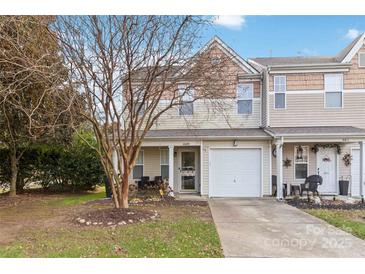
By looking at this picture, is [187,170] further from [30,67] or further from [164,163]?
[30,67]

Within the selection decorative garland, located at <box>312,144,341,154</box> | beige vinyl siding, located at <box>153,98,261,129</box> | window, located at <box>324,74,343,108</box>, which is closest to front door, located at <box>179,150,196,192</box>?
beige vinyl siding, located at <box>153,98,261,129</box>

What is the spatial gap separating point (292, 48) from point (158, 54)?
1071cm

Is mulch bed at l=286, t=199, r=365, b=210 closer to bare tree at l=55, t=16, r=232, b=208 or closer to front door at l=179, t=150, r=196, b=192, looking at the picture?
front door at l=179, t=150, r=196, b=192

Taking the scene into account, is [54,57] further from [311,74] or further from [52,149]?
[311,74]

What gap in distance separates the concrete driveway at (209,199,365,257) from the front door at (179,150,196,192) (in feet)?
15.3

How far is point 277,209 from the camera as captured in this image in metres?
10.9

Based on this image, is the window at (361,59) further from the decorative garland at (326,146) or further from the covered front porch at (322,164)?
the decorative garland at (326,146)

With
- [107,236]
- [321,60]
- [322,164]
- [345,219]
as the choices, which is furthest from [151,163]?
[321,60]

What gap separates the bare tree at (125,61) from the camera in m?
9.36

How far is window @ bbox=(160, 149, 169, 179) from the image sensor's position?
1559 cm

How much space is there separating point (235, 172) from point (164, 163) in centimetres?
349

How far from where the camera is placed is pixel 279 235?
23.9 ft

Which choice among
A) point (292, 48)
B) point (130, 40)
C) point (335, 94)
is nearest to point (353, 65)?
point (335, 94)

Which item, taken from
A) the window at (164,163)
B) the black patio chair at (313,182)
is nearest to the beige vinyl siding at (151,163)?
the window at (164,163)
